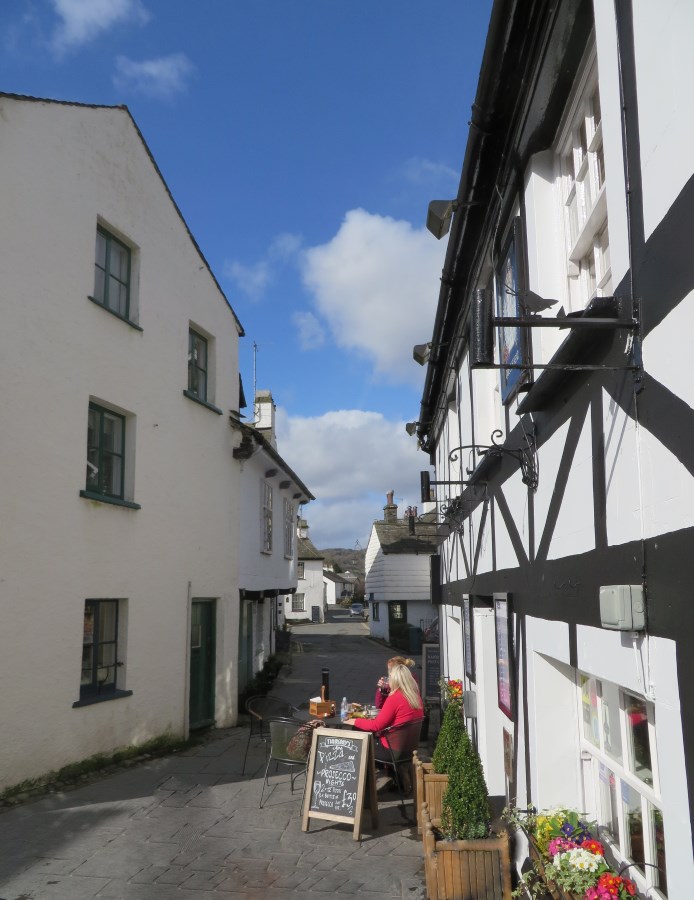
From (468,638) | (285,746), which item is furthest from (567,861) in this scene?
(468,638)

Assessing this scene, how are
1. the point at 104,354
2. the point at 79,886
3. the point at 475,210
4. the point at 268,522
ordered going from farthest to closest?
the point at 268,522 < the point at 104,354 < the point at 475,210 < the point at 79,886

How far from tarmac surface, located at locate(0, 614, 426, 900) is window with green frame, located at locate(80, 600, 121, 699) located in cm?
107

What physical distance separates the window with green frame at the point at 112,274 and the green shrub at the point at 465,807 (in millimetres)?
7287

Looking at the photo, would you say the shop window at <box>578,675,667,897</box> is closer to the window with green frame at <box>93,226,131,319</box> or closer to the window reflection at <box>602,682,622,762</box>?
the window reflection at <box>602,682,622,762</box>

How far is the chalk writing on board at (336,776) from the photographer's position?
6.77 meters

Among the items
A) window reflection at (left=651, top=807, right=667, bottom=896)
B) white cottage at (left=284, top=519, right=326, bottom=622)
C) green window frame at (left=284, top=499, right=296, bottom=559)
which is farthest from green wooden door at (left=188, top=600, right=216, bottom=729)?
white cottage at (left=284, top=519, right=326, bottom=622)

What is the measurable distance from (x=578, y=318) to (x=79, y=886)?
5.36m

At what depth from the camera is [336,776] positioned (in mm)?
6863

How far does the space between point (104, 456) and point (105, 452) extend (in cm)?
5

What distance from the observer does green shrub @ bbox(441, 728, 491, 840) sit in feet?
17.1

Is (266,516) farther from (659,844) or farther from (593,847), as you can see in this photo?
(659,844)

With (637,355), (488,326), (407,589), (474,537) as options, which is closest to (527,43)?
(488,326)

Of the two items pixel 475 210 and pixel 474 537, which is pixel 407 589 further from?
pixel 475 210

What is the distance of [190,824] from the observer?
7.19 metres
